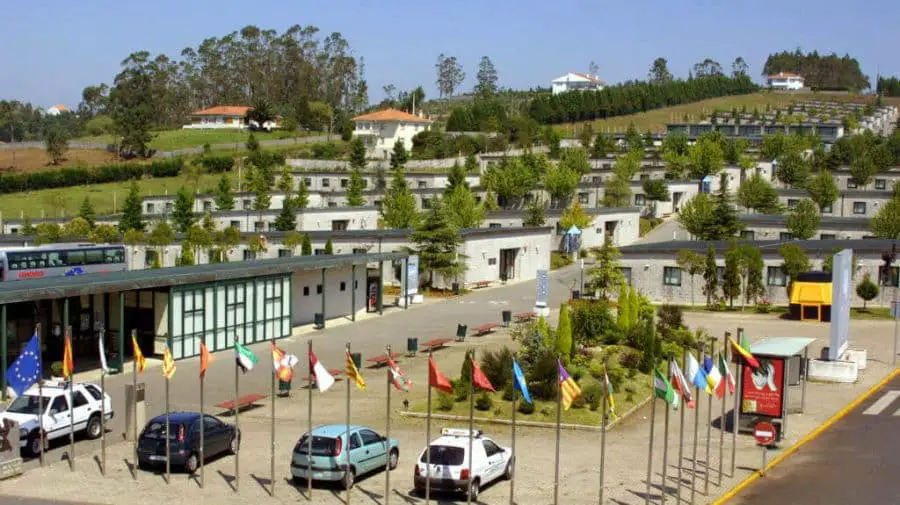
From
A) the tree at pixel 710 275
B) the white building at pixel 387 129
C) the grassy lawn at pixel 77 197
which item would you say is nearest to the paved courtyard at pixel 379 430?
the tree at pixel 710 275

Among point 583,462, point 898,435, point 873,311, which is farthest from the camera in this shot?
point 873,311

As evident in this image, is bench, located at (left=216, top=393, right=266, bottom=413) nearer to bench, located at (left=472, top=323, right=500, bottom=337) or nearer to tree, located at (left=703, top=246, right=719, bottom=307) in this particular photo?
bench, located at (left=472, top=323, right=500, bottom=337)

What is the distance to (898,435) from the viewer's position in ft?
91.6

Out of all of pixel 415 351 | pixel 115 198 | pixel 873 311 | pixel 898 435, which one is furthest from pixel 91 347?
pixel 115 198

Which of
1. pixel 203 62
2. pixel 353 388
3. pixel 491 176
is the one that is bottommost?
pixel 353 388

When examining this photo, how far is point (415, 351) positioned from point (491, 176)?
51.4 m

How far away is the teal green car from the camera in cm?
2198

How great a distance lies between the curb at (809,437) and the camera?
2270cm

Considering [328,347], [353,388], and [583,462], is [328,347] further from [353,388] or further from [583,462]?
[583,462]

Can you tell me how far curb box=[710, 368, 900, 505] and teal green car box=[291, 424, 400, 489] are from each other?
6.81m

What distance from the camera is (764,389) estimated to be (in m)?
28.0

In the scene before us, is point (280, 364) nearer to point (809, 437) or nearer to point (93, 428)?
point (93, 428)

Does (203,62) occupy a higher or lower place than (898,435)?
higher

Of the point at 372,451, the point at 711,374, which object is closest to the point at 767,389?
the point at 711,374
